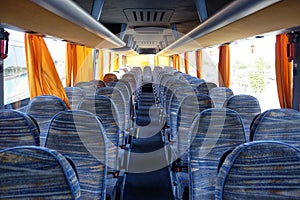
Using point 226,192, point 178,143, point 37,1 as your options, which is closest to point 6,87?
point 178,143

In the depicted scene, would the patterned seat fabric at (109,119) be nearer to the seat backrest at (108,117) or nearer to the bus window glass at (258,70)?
the seat backrest at (108,117)

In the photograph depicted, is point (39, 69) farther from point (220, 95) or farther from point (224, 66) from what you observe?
point (224, 66)

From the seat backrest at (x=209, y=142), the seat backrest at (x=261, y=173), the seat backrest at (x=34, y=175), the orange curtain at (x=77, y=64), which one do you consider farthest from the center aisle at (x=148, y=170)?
the seat backrest at (x=34, y=175)

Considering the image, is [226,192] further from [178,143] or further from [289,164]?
[178,143]

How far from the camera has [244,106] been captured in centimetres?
414

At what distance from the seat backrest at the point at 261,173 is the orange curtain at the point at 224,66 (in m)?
6.73

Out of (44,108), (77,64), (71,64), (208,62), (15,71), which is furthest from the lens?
(208,62)

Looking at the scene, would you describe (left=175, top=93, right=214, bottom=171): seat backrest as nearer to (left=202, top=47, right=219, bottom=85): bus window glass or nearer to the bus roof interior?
the bus roof interior

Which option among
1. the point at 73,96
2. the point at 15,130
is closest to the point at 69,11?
the point at 15,130

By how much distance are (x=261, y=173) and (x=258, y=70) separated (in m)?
5.12

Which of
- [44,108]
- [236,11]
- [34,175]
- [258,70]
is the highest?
[236,11]

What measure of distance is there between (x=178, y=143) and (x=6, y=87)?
8.23 feet

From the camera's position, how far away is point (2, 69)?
396 cm

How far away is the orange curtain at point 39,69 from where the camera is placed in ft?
15.8
